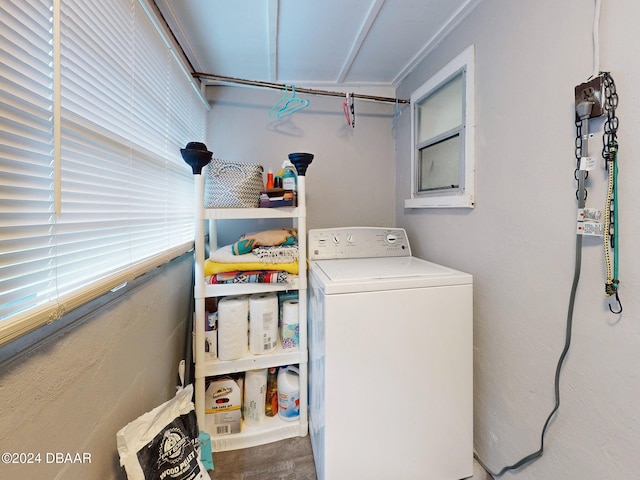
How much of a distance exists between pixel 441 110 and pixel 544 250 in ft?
3.35

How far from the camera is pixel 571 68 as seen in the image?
86 centimetres

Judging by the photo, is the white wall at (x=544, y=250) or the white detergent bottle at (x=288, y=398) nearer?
the white wall at (x=544, y=250)

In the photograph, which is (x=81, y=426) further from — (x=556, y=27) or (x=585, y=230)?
(x=556, y=27)

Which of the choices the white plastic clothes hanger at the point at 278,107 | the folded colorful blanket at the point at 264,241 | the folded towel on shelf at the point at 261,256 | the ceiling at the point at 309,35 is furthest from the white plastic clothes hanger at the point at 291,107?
the folded towel on shelf at the point at 261,256

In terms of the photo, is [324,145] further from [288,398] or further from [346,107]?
[288,398]

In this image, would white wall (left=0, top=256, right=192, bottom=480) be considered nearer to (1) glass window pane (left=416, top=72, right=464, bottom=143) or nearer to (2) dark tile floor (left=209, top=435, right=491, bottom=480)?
(2) dark tile floor (left=209, top=435, right=491, bottom=480)

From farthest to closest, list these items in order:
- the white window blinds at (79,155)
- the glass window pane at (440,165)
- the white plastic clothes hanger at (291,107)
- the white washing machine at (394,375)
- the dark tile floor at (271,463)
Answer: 1. the white plastic clothes hanger at (291,107)
2. the glass window pane at (440,165)
3. the dark tile floor at (271,463)
4. the white washing machine at (394,375)
5. the white window blinds at (79,155)

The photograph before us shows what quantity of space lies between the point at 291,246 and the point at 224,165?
55 centimetres

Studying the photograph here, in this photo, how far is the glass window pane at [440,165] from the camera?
145 centimetres

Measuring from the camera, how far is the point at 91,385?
0.73 metres

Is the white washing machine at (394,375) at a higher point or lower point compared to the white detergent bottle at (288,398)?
higher

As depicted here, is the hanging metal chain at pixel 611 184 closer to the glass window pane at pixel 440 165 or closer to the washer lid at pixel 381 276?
the washer lid at pixel 381 276

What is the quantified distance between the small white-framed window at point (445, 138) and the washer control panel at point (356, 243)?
0.28 meters

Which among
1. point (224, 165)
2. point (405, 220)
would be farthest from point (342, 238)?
point (224, 165)
